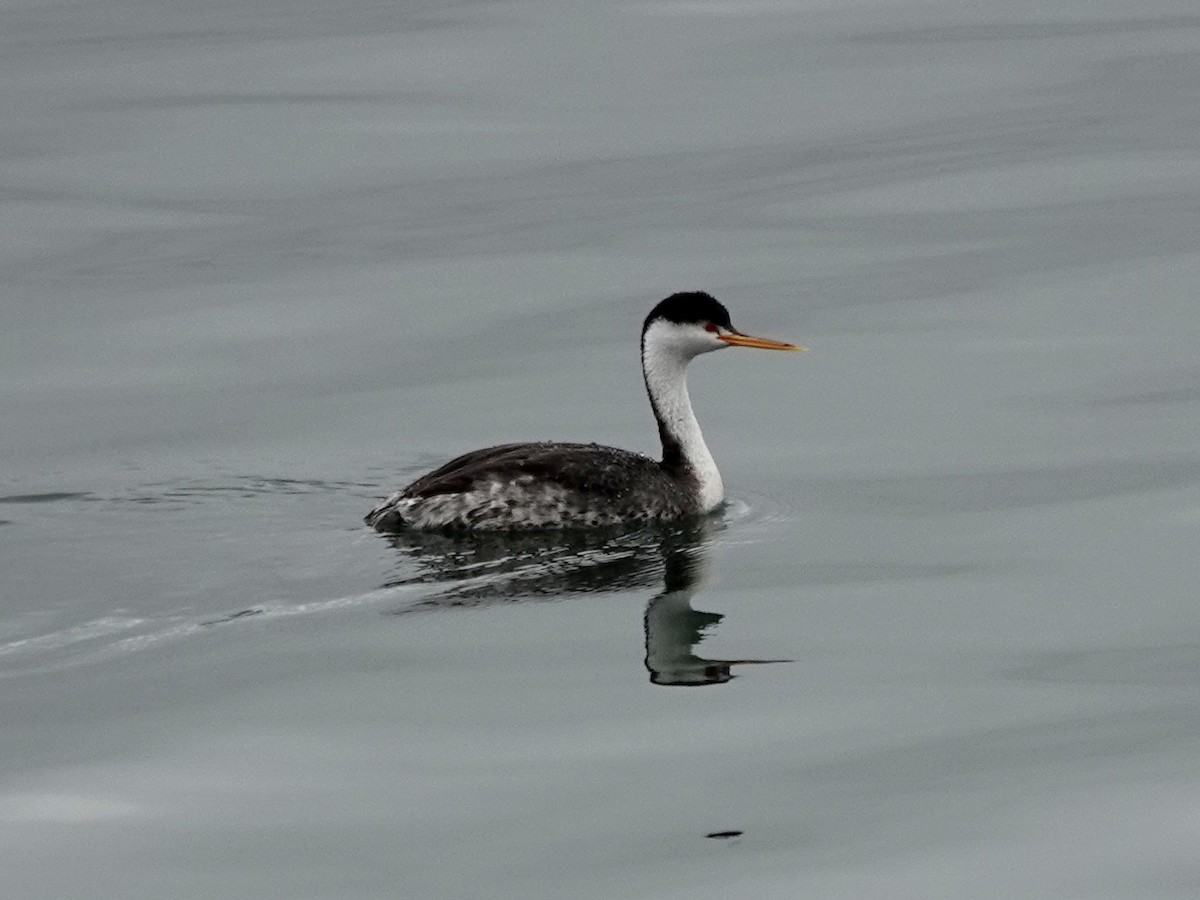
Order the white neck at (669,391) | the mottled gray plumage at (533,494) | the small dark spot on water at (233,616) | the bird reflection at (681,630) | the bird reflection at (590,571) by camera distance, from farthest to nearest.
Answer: the white neck at (669,391) → the mottled gray plumage at (533,494) → the small dark spot on water at (233,616) → the bird reflection at (590,571) → the bird reflection at (681,630)

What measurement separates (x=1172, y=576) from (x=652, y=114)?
11.7 m

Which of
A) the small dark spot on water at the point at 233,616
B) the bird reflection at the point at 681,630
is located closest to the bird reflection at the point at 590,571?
the bird reflection at the point at 681,630

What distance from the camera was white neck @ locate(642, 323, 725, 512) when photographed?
511 inches

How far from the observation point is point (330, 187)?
2011cm

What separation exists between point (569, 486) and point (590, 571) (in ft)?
2.72

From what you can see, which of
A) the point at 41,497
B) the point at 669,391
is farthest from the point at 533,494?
the point at 41,497

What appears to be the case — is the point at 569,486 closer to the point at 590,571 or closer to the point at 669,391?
the point at 590,571

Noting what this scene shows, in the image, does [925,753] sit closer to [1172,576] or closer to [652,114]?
[1172,576]

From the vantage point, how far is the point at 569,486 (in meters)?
12.2

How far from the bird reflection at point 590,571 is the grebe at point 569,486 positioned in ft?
0.27

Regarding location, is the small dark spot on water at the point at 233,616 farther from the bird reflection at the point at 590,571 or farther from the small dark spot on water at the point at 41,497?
the small dark spot on water at the point at 41,497

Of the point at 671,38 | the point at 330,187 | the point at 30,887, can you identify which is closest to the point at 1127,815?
the point at 30,887

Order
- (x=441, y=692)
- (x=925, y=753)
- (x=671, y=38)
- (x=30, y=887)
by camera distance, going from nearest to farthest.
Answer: (x=30, y=887)
(x=925, y=753)
(x=441, y=692)
(x=671, y=38)

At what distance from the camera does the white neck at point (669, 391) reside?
12984mm
